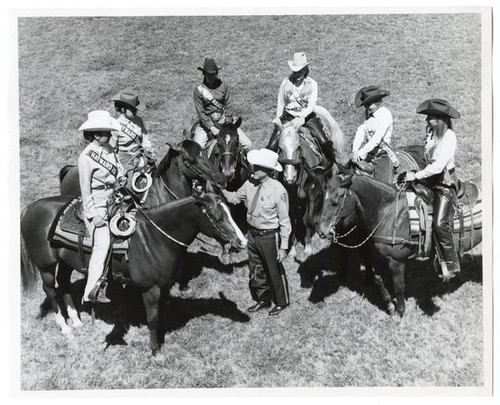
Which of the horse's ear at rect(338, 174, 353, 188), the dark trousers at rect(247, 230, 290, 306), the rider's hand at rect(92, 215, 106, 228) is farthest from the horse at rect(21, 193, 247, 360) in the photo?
the horse's ear at rect(338, 174, 353, 188)

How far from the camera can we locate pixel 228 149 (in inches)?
388

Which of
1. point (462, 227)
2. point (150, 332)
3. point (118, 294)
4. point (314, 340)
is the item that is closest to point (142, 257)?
point (150, 332)

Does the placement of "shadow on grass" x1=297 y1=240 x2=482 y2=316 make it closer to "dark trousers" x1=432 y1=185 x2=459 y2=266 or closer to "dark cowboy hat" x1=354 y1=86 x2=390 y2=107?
"dark trousers" x1=432 y1=185 x2=459 y2=266

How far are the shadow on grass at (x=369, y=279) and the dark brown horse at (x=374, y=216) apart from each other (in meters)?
0.86

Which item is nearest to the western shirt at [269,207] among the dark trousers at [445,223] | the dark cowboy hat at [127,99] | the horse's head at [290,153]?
the horse's head at [290,153]

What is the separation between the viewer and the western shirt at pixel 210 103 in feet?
35.5

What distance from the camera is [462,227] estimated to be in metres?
8.56

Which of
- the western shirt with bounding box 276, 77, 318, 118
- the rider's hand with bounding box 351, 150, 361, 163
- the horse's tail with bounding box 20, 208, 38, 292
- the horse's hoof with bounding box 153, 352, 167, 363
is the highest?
the western shirt with bounding box 276, 77, 318, 118

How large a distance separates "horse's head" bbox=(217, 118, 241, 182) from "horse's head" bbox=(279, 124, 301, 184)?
968mm

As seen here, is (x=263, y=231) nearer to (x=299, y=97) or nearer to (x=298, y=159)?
(x=298, y=159)

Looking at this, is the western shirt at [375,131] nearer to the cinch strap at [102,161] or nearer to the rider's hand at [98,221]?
the cinch strap at [102,161]

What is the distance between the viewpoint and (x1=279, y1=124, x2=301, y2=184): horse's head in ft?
32.8

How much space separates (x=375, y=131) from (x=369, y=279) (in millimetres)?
2946

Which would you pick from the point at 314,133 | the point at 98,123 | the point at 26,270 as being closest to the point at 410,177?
the point at 314,133
